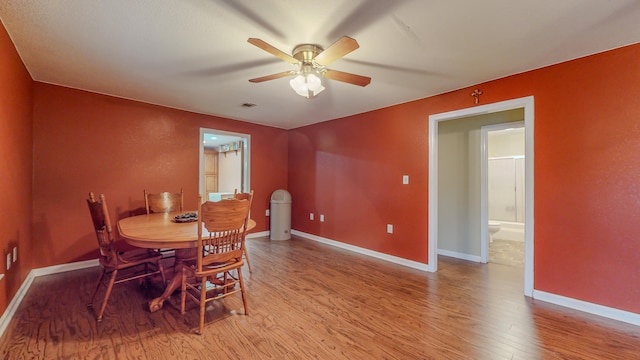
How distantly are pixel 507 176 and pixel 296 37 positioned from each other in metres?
6.34

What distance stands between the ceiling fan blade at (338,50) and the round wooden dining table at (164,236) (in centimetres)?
157

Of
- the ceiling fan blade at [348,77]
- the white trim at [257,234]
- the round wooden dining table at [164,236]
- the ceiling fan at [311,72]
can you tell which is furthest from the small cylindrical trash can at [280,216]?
the ceiling fan blade at [348,77]

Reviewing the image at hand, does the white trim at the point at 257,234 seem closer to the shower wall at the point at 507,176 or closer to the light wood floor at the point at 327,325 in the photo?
the light wood floor at the point at 327,325

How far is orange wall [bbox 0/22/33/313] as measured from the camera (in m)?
1.92

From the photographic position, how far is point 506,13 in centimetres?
165

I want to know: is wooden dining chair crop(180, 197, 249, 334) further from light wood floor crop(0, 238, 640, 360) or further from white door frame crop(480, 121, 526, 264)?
white door frame crop(480, 121, 526, 264)

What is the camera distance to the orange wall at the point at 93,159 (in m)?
2.95

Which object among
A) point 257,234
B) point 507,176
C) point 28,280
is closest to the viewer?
point 28,280

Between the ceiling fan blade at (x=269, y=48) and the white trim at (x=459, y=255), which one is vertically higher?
the ceiling fan blade at (x=269, y=48)

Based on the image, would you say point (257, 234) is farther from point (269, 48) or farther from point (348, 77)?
point (269, 48)

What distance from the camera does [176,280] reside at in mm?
2373

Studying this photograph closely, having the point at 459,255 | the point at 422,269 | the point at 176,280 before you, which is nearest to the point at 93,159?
the point at 176,280

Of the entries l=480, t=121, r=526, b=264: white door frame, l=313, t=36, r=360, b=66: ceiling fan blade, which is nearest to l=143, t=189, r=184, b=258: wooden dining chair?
l=313, t=36, r=360, b=66: ceiling fan blade

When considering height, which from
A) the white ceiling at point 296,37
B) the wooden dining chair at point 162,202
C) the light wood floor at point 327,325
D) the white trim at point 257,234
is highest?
the white ceiling at point 296,37
